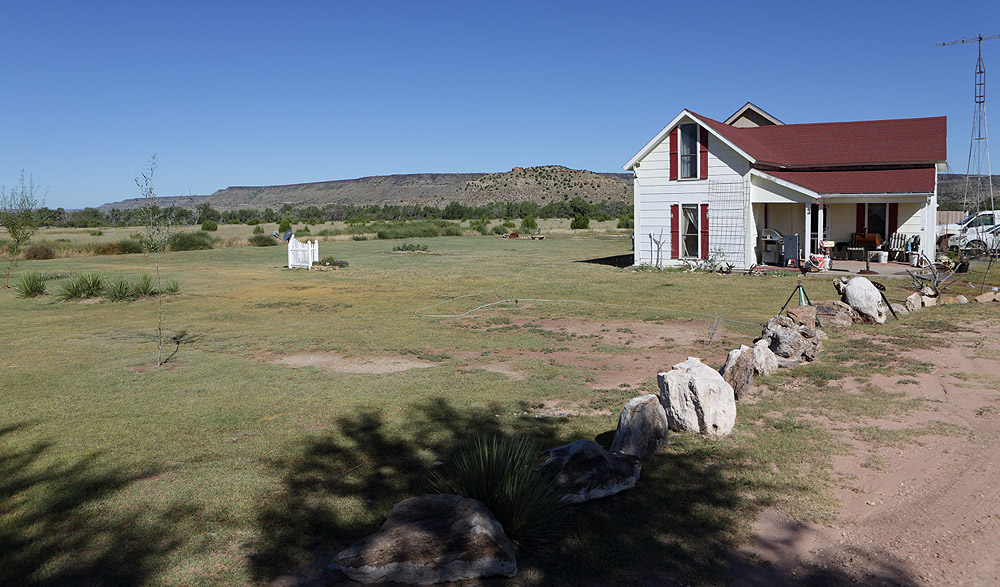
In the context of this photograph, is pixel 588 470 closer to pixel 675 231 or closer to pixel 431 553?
pixel 431 553

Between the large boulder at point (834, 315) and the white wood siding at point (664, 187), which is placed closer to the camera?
the large boulder at point (834, 315)

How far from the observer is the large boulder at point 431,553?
13.8 feet

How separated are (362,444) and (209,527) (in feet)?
6.32

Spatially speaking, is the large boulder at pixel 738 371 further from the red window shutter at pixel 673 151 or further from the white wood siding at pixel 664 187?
the red window shutter at pixel 673 151

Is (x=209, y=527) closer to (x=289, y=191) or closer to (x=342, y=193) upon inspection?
(x=342, y=193)

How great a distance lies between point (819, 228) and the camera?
2375 centimetres

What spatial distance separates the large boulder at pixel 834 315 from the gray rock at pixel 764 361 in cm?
347

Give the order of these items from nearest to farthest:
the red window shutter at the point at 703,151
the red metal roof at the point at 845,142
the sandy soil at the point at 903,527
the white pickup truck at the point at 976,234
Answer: the sandy soil at the point at 903,527, the red window shutter at the point at 703,151, the red metal roof at the point at 845,142, the white pickup truck at the point at 976,234

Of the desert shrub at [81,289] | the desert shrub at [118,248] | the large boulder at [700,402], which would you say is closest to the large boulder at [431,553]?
the large boulder at [700,402]

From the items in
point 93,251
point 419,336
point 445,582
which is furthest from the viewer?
point 93,251

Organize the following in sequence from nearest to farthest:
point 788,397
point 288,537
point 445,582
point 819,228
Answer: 1. point 445,582
2. point 288,537
3. point 788,397
4. point 819,228

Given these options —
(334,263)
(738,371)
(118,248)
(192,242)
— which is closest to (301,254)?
(334,263)

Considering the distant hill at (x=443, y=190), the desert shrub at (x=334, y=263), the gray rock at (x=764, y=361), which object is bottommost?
the gray rock at (x=764, y=361)

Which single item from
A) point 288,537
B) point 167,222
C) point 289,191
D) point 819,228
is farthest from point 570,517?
point 289,191
